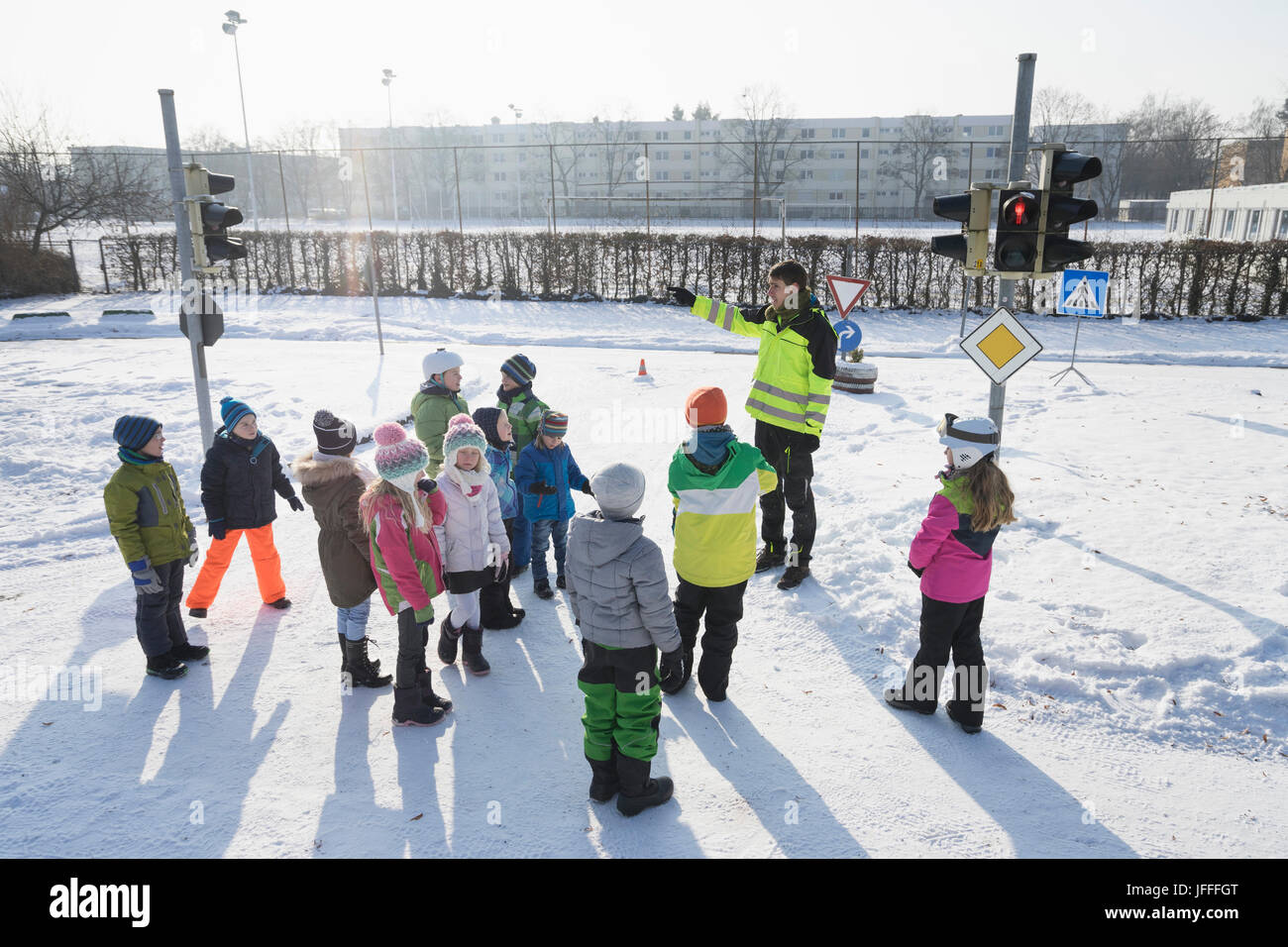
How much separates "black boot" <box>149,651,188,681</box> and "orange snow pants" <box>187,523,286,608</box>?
2.23 feet

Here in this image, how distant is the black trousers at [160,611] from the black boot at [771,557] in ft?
12.9

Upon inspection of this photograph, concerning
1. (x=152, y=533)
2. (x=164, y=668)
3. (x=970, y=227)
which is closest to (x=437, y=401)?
(x=152, y=533)

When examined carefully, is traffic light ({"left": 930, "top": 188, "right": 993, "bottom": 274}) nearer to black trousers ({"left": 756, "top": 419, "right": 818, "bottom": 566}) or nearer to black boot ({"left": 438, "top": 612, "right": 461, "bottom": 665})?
black trousers ({"left": 756, "top": 419, "right": 818, "bottom": 566})

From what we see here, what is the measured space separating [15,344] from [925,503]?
17.4 metres

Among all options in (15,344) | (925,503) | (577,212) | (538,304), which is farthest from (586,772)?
(577,212)

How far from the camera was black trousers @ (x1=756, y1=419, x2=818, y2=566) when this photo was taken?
18.7 ft

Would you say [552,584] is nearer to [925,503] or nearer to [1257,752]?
[925,503]

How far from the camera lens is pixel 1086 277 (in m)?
13.3

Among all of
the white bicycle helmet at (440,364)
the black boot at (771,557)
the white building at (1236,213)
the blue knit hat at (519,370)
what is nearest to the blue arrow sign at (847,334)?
the black boot at (771,557)

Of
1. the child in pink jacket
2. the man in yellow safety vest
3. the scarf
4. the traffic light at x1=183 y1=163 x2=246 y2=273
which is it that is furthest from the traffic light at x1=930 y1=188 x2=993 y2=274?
the traffic light at x1=183 y1=163 x2=246 y2=273

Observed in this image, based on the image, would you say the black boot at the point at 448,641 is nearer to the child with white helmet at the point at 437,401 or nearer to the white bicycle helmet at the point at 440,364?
the child with white helmet at the point at 437,401

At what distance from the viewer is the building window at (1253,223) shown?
97.5ft

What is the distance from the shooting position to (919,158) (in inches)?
2399

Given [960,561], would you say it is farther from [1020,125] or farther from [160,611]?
[160,611]
